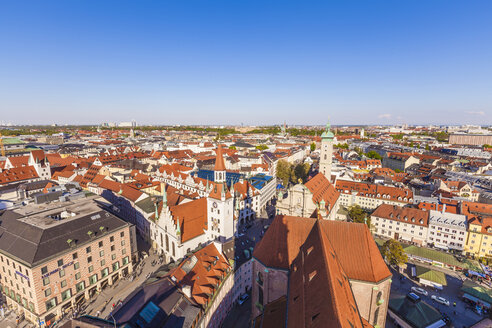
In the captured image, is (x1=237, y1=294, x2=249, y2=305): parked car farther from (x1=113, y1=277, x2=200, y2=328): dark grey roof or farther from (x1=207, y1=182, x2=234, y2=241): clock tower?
(x1=113, y1=277, x2=200, y2=328): dark grey roof

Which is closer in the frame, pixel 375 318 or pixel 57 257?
pixel 375 318

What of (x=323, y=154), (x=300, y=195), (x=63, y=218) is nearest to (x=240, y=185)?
(x=300, y=195)

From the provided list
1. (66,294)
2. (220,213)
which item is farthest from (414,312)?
(66,294)

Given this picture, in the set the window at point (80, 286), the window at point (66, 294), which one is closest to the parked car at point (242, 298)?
the window at point (80, 286)

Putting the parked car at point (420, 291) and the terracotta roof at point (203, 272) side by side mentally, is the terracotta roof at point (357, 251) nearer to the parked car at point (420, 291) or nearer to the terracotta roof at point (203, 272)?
the terracotta roof at point (203, 272)

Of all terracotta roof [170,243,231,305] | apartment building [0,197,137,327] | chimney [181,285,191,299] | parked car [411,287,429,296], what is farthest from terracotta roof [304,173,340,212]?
apartment building [0,197,137,327]

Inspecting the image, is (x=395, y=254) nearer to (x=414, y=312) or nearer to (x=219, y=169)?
(x=414, y=312)
